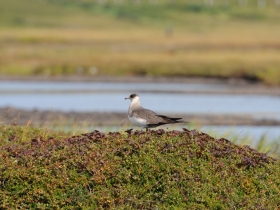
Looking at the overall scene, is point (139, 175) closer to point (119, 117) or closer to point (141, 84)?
point (119, 117)

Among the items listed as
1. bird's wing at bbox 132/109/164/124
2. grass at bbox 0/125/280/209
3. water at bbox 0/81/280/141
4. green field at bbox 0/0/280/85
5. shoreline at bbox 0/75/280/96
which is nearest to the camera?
grass at bbox 0/125/280/209

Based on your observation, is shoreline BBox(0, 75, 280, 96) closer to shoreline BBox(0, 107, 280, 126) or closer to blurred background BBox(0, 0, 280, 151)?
blurred background BBox(0, 0, 280, 151)

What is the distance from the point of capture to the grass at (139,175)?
1093 centimetres

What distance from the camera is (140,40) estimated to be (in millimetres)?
97375

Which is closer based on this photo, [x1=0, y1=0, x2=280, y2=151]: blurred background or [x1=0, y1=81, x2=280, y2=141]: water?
[x1=0, y1=0, x2=280, y2=151]: blurred background

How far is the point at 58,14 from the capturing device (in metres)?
153

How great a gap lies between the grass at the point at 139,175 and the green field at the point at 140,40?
124 ft

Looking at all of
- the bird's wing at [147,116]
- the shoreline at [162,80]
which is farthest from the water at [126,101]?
the bird's wing at [147,116]

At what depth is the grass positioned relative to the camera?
10.9 m

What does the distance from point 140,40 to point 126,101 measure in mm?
57013

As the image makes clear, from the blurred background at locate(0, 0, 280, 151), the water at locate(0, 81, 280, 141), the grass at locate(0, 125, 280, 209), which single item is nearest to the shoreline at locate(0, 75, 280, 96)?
the blurred background at locate(0, 0, 280, 151)

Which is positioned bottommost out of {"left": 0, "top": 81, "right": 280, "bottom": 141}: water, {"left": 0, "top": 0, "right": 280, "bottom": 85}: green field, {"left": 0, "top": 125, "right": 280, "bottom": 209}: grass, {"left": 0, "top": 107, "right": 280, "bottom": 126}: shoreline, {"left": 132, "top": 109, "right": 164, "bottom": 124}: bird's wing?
{"left": 0, "top": 0, "right": 280, "bottom": 85}: green field

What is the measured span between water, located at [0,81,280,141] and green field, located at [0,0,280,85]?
6.13m

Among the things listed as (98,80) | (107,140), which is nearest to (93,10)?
(98,80)
